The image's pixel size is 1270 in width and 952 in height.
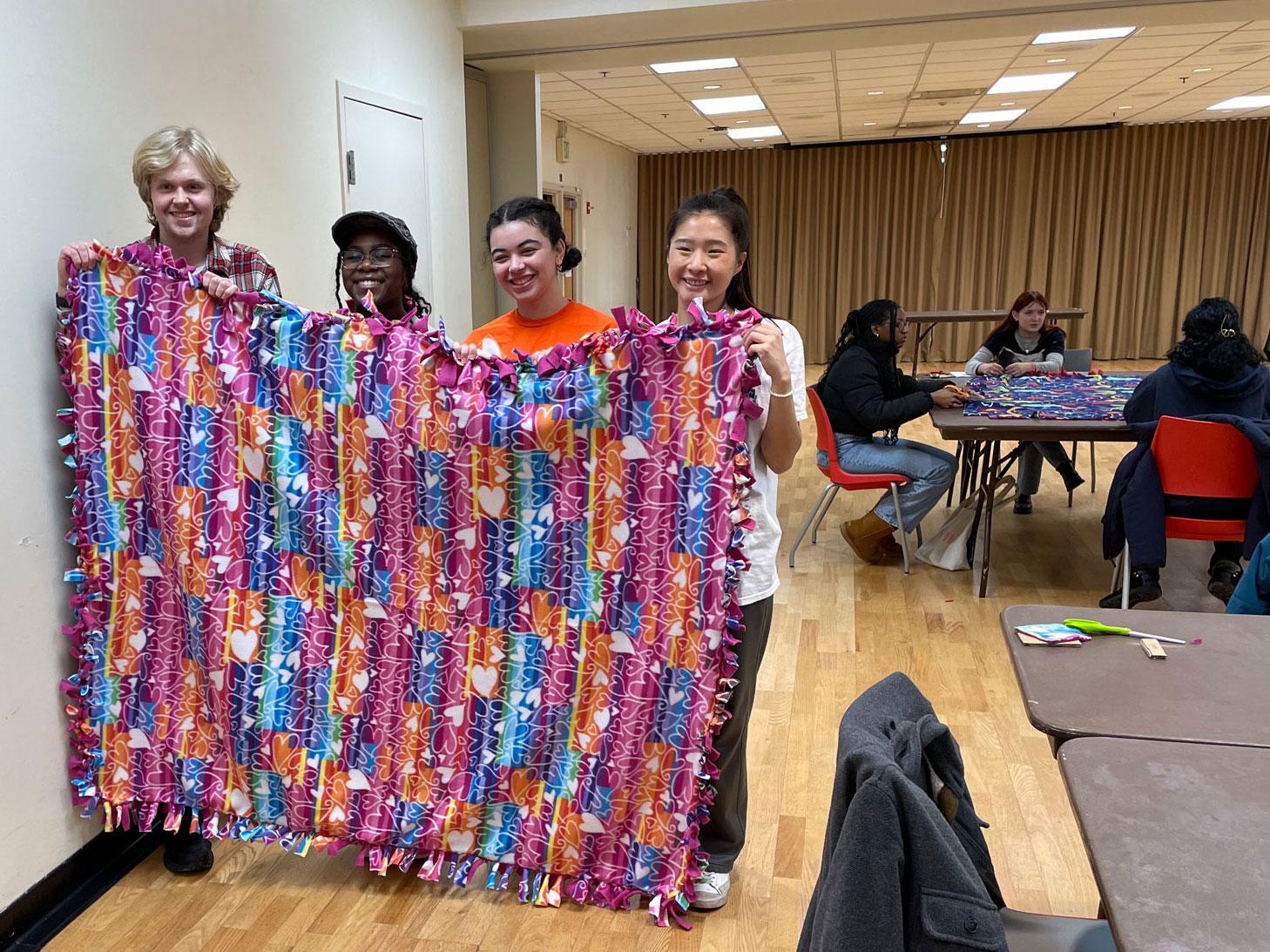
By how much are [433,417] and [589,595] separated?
0.47 m

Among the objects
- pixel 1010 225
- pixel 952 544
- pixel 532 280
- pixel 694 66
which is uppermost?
pixel 694 66

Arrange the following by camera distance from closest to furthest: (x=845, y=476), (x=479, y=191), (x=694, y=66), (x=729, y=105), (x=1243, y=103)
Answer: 1. (x=845, y=476)
2. (x=479, y=191)
3. (x=694, y=66)
4. (x=729, y=105)
5. (x=1243, y=103)

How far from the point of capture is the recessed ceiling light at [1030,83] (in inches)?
339

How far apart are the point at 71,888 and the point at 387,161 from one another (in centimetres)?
270

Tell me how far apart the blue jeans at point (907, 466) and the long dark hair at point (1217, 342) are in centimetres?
113

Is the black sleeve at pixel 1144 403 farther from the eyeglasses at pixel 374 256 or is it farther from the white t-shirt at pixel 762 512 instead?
the eyeglasses at pixel 374 256

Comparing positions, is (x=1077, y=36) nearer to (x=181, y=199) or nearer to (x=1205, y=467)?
(x=1205, y=467)

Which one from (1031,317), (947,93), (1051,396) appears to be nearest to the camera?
(1051,396)

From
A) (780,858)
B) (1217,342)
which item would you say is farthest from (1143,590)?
(780,858)

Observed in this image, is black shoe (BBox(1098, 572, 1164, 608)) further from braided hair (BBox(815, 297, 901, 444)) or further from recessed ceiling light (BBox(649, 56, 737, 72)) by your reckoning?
recessed ceiling light (BBox(649, 56, 737, 72))

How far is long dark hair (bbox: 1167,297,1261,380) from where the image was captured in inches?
136

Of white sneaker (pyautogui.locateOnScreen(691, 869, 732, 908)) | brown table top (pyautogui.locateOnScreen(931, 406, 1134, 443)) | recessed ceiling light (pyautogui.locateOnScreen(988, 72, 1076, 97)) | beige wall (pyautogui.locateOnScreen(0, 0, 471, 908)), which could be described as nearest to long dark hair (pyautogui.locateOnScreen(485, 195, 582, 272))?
beige wall (pyautogui.locateOnScreen(0, 0, 471, 908))

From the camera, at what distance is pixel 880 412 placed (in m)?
4.26

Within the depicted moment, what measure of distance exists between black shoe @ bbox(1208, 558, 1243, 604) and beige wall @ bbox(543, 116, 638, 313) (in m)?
8.02
